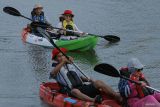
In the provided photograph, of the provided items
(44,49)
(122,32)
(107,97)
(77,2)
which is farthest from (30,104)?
(77,2)

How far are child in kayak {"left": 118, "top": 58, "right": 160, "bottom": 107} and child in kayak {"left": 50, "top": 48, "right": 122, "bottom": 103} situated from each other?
658 millimetres

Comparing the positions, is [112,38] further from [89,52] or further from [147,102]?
[147,102]

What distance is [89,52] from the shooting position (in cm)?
2027

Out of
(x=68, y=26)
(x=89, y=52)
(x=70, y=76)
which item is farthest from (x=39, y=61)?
(x=70, y=76)

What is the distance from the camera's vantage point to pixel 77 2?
108 feet

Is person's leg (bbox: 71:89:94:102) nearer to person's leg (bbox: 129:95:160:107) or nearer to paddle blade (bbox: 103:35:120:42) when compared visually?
person's leg (bbox: 129:95:160:107)

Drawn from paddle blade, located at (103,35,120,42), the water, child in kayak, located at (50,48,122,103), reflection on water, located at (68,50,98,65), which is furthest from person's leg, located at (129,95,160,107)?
paddle blade, located at (103,35,120,42)

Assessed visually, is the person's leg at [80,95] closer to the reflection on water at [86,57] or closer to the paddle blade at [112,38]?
the reflection on water at [86,57]

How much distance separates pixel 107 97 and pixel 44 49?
8.55m

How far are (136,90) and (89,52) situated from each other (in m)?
8.65

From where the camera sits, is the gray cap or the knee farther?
the knee

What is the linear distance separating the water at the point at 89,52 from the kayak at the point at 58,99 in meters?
0.29

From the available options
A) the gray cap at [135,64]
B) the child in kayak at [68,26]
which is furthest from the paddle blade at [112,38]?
the gray cap at [135,64]

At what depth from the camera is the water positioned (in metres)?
15.7
